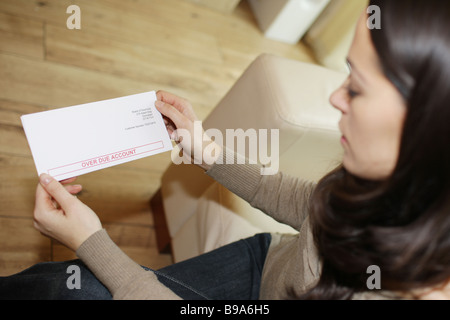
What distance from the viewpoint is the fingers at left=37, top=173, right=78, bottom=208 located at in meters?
0.66

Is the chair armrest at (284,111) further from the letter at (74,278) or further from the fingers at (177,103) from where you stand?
the letter at (74,278)

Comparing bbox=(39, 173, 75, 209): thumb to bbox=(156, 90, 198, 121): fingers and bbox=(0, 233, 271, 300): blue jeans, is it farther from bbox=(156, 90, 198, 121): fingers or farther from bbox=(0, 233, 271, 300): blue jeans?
bbox=(156, 90, 198, 121): fingers

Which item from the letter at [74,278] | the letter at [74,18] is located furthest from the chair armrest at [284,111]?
the letter at [74,18]

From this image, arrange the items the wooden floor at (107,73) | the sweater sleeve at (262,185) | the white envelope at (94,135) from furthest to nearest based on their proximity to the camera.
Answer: the wooden floor at (107,73), the sweater sleeve at (262,185), the white envelope at (94,135)

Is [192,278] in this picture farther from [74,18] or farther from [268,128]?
[74,18]

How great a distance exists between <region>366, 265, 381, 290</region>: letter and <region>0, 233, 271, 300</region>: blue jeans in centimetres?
29

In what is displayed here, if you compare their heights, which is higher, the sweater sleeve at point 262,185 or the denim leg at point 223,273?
the sweater sleeve at point 262,185

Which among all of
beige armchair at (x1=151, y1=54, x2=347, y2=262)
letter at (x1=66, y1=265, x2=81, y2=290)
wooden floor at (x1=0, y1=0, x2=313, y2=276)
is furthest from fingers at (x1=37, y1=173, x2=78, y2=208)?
wooden floor at (x1=0, y1=0, x2=313, y2=276)

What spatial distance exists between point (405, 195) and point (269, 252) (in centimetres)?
41

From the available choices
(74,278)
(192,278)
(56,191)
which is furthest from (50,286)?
(192,278)

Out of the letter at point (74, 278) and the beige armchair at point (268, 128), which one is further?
the beige armchair at point (268, 128)

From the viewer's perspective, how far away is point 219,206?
3.22ft

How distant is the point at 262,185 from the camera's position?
0.84 m

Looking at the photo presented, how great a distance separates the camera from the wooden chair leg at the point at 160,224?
1254 millimetres
